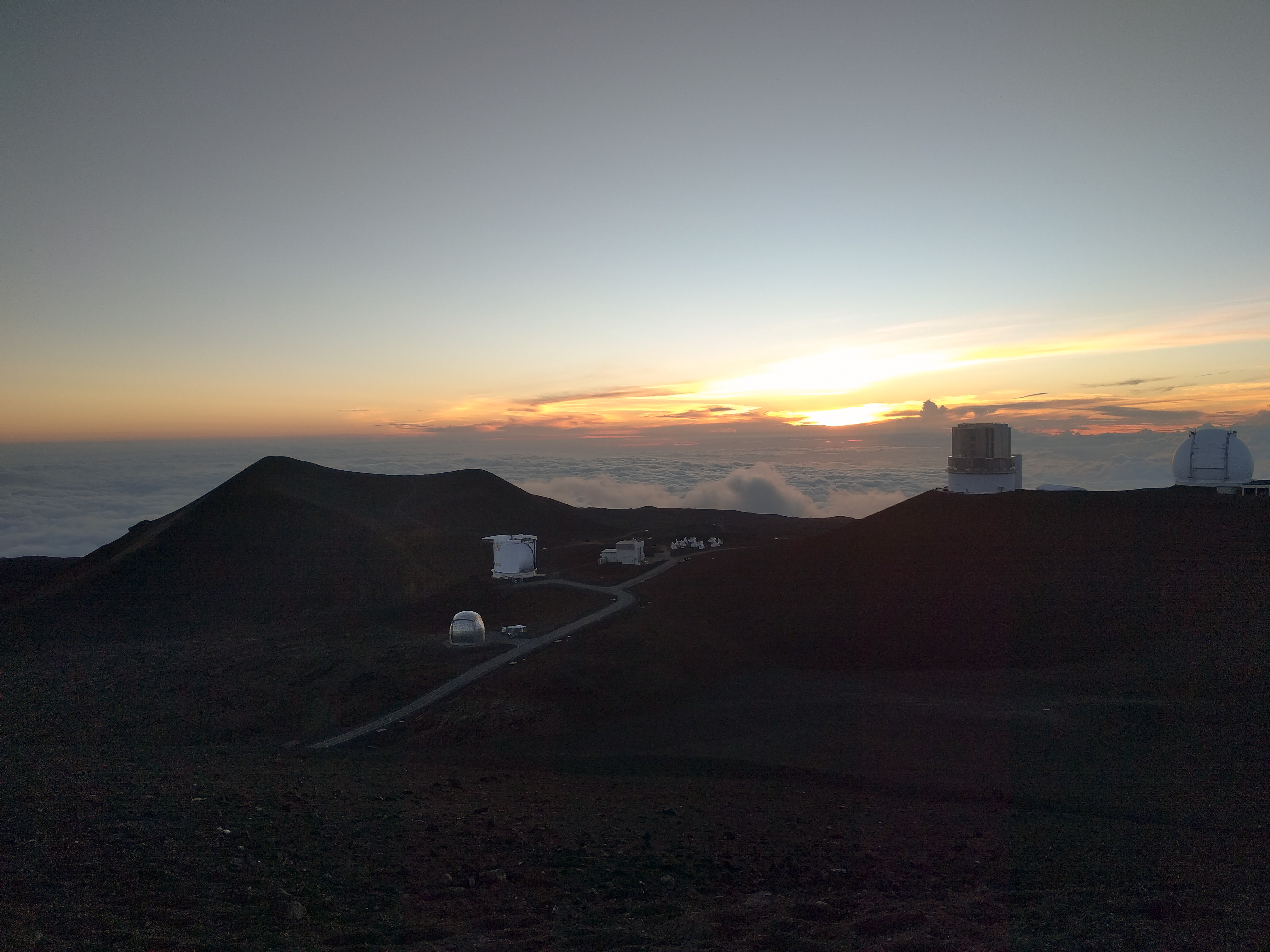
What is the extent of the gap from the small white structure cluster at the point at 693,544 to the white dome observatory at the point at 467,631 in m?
23.1

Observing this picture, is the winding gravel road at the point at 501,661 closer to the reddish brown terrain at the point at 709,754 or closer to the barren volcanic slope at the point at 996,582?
the reddish brown terrain at the point at 709,754

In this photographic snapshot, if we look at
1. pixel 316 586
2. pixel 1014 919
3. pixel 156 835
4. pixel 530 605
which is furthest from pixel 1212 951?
pixel 316 586

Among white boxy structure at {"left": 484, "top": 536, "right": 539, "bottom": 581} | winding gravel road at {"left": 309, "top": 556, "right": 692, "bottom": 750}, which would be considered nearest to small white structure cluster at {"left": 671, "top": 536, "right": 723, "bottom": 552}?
winding gravel road at {"left": 309, "top": 556, "right": 692, "bottom": 750}

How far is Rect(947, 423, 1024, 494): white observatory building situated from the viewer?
41750 millimetres

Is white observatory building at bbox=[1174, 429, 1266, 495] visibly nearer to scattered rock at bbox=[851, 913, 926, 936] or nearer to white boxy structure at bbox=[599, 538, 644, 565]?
white boxy structure at bbox=[599, 538, 644, 565]

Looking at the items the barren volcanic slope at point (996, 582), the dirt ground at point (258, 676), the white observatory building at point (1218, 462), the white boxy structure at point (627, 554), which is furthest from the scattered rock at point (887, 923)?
the white observatory building at point (1218, 462)

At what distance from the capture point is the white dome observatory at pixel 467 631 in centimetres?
3022

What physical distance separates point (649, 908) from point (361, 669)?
2108cm

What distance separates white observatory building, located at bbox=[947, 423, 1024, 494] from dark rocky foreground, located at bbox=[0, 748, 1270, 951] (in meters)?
30.3

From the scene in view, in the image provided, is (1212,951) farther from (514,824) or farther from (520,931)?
(514,824)

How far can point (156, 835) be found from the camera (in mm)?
9945

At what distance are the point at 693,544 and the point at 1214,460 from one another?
103 ft

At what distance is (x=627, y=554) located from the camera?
46906 millimetres

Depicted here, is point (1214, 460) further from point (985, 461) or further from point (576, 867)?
point (576, 867)
